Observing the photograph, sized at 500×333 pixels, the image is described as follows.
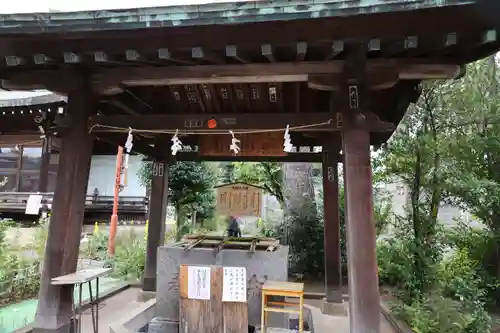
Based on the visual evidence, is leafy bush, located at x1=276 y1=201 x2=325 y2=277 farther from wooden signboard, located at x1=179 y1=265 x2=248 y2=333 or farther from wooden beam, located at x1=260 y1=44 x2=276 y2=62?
wooden beam, located at x1=260 y1=44 x2=276 y2=62

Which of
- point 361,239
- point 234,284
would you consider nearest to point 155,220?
point 234,284

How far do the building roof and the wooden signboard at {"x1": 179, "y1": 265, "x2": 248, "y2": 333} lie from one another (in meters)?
3.17

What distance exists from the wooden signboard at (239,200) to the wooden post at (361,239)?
2.63m

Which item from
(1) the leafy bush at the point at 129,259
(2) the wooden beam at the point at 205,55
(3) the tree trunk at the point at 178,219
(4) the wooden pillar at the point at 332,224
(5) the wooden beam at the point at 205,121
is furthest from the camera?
(3) the tree trunk at the point at 178,219

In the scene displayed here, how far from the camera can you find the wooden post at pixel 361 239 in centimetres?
366

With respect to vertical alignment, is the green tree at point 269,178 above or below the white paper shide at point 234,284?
above

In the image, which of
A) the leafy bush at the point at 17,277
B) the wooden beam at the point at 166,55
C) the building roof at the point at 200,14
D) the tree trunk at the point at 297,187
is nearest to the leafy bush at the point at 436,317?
the building roof at the point at 200,14

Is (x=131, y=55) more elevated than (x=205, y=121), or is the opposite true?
(x=131, y=55)

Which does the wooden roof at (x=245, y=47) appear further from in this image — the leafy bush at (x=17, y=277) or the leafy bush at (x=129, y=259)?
the leafy bush at (x=129, y=259)

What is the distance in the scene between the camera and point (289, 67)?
4.02 metres

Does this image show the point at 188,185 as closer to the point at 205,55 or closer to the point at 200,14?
the point at 205,55

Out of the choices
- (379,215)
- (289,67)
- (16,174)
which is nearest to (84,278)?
(289,67)

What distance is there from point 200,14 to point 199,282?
3.42 m

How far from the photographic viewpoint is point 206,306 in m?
4.72
